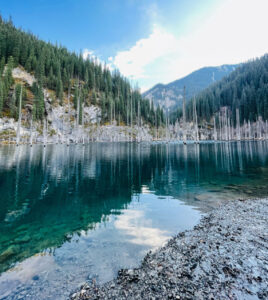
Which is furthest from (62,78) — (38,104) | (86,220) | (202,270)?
(202,270)

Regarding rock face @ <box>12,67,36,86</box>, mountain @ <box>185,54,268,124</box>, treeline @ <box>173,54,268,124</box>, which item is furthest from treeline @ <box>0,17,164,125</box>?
mountain @ <box>185,54,268,124</box>

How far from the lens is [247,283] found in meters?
4.02

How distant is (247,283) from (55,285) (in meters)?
4.71

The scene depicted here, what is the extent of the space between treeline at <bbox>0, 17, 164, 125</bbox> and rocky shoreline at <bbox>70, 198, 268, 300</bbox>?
75485mm

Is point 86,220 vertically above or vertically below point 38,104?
below

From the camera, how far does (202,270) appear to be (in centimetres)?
458

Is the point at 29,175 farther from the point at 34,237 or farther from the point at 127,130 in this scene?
the point at 127,130

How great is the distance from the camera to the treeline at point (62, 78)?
247 ft

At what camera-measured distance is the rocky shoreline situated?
12.6 feet

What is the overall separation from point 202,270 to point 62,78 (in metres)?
112

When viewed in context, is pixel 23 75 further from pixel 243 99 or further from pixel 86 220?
pixel 243 99

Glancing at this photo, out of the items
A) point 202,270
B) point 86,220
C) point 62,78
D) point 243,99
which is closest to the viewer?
point 202,270

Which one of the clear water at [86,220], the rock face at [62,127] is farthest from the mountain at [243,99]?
the clear water at [86,220]

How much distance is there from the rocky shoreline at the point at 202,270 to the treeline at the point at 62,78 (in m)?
75.5
